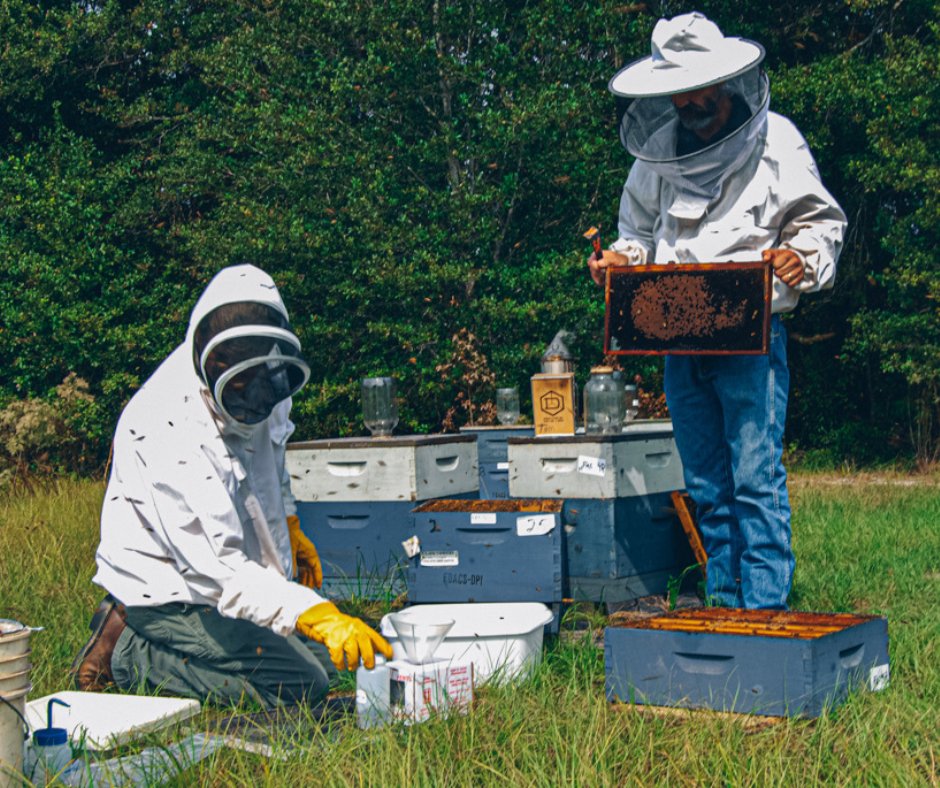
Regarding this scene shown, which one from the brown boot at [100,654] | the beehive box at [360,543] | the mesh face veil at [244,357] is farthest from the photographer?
the beehive box at [360,543]

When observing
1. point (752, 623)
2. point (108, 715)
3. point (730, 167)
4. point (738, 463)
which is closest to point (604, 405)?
point (738, 463)

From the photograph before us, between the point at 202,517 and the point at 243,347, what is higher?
the point at 243,347

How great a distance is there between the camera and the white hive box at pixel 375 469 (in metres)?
4.83

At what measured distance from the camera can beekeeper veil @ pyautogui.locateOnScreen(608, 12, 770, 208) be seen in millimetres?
3648

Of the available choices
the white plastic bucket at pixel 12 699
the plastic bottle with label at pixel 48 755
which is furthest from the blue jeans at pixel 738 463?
the white plastic bucket at pixel 12 699

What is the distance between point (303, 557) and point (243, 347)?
1.13m

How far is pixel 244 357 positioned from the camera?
127 inches

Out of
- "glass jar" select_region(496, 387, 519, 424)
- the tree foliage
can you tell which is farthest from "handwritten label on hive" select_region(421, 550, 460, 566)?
the tree foliage

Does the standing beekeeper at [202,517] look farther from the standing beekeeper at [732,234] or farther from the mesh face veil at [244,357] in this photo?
the standing beekeeper at [732,234]

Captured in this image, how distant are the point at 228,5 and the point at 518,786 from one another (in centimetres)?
1268

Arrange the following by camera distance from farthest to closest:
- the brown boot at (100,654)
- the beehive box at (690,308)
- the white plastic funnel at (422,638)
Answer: the beehive box at (690,308) → the brown boot at (100,654) → the white plastic funnel at (422,638)

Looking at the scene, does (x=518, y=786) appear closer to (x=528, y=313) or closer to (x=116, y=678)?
(x=116, y=678)

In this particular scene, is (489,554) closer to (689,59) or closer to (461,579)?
(461,579)

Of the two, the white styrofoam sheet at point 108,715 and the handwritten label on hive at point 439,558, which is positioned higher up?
the white styrofoam sheet at point 108,715
